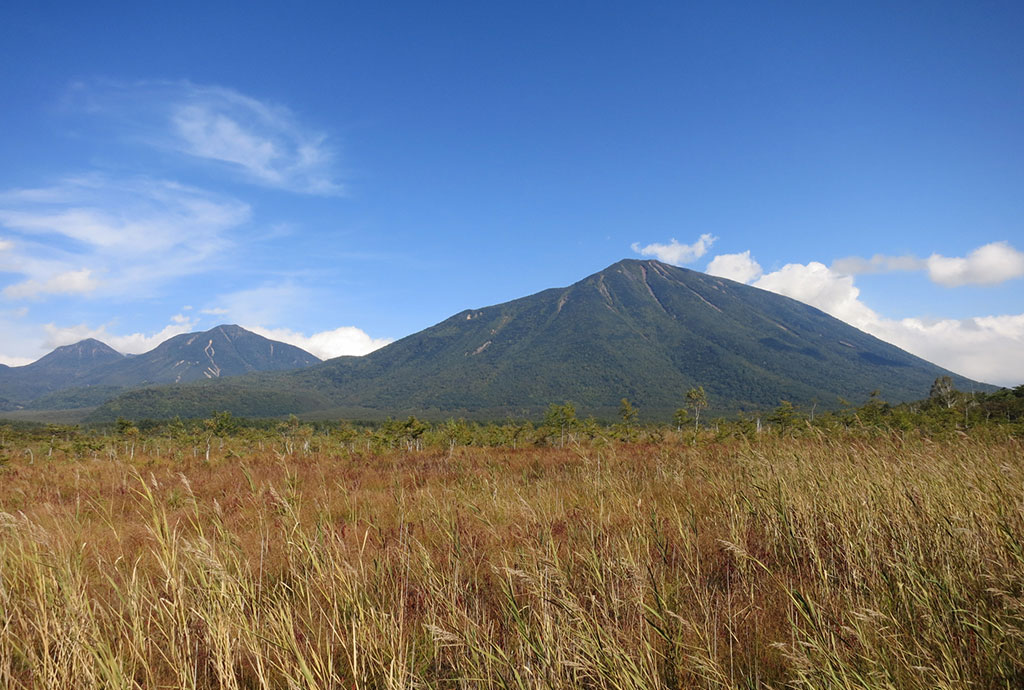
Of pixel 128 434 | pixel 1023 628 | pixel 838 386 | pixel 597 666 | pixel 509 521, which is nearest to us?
pixel 597 666

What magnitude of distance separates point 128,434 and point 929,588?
51.8m

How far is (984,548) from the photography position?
295 cm

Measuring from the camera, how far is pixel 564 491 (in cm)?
655

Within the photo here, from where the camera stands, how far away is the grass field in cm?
195

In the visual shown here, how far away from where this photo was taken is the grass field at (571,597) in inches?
76.7

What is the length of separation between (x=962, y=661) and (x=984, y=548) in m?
1.56

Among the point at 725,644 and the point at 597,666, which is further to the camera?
the point at 725,644

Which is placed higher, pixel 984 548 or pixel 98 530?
pixel 984 548

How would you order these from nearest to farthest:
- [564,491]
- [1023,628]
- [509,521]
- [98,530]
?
1. [1023,628]
2. [509,521]
3. [98,530]
4. [564,491]

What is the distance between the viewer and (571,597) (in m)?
2.13

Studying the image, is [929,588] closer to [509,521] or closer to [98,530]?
[509,521]

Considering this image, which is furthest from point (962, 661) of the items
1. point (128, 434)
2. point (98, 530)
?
point (128, 434)

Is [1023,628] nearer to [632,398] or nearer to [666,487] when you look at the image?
[666,487]

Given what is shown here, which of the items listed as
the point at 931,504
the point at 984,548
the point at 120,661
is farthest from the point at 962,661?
the point at 120,661
